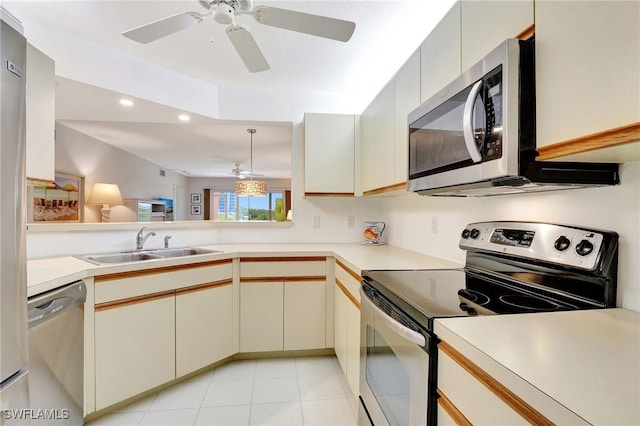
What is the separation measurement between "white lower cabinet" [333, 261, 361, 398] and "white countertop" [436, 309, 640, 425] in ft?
3.00

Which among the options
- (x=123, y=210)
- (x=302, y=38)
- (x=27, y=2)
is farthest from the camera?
(x=123, y=210)

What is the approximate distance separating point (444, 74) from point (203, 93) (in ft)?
6.84

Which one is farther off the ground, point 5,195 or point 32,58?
point 32,58


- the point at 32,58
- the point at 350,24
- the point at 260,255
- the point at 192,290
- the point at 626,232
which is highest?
the point at 350,24

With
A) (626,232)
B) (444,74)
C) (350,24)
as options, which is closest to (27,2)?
(350,24)

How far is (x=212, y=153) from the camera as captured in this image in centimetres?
574

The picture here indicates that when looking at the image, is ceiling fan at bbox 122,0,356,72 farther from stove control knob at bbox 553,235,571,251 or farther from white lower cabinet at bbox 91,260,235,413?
white lower cabinet at bbox 91,260,235,413

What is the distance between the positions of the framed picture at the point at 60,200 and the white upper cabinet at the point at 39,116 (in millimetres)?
1790

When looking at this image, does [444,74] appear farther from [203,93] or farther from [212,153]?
[212,153]

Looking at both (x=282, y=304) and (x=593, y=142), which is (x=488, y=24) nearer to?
(x=593, y=142)

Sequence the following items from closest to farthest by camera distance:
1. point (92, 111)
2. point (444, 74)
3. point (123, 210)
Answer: point (444, 74) < point (92, 111) < point (123, 210)

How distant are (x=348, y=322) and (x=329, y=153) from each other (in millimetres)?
1377

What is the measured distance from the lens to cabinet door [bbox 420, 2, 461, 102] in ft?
4.14

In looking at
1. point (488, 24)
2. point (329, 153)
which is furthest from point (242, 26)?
point (329, 153)
